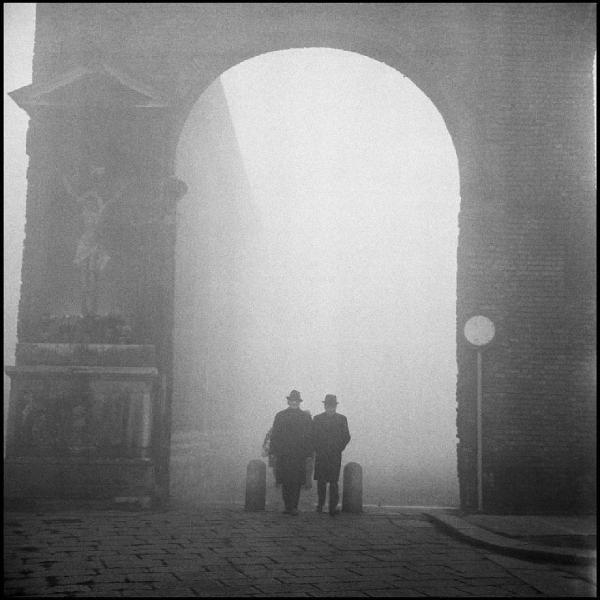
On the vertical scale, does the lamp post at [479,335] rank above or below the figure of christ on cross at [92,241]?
below

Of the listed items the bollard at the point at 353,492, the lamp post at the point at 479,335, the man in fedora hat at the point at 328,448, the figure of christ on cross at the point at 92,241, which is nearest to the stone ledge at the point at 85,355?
the figure of christ on cross at the point at 92,241

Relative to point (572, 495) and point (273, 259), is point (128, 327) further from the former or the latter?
point (273, 259)

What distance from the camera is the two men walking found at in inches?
393

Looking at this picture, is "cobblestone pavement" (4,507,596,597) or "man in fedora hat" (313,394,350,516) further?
"man in fedora hat" (313,394,350,516)

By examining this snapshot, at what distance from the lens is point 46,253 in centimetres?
1103

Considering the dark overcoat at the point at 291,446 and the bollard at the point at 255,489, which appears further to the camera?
the dark overcoat at the point at 291,446

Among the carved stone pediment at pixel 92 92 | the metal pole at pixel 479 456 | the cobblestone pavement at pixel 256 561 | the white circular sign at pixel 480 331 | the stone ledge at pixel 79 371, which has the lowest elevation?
the cobblestone pavement at pixel 256 561

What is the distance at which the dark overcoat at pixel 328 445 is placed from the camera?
10.0 metres

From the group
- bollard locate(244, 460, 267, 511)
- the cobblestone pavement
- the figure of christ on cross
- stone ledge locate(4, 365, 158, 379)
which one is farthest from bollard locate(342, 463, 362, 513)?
the figure of christ on cross

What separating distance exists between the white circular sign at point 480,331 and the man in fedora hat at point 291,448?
2.58m

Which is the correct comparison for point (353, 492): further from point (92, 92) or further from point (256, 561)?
point (92, 92)

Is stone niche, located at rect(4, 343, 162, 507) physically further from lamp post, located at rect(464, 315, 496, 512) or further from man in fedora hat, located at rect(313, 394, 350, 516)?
lamp post, located at rect(464, 315, 496, 512)

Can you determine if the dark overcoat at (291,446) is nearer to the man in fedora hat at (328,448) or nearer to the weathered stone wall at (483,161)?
the man in fedora hat at (328,448)

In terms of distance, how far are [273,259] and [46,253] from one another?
24671mm
